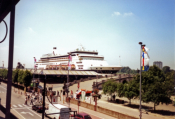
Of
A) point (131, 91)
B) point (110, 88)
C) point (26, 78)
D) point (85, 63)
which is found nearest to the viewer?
point (131, 91)

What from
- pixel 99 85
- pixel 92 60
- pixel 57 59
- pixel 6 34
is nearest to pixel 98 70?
pixel 92 60

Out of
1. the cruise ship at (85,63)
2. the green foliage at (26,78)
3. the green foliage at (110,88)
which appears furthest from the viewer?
the cruise ship at (85,63)

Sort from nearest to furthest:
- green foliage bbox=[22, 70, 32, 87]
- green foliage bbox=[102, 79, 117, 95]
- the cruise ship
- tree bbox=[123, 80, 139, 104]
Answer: tree bbox=[123, 80, 139, 104]
green foliage bbox=[102, 79, 117, 95]
green foliage bbox=[22, 70, 32, 87]
the cruise ship

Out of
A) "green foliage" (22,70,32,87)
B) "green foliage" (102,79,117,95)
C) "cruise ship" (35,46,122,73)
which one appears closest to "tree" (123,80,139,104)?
"green foliage" (102,79,117,95)

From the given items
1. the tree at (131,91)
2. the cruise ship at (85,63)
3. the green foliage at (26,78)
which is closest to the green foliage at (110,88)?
the tree at (131,91)

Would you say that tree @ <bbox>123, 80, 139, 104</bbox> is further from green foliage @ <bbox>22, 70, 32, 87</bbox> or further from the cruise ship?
the cruise ship

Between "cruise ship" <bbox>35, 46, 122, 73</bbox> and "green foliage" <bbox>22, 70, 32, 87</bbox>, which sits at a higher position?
"cruise ship" <bbox>35, 46, 122, 73</bbox>

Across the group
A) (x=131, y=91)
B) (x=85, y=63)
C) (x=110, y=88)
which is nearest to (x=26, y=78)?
(x=110, y=88)

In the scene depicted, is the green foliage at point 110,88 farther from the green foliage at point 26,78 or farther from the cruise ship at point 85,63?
the cruise ship at point 85,63

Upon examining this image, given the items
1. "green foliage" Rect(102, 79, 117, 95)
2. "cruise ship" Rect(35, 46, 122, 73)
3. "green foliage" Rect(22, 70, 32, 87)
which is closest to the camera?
"green foliage" Rect(102, 79, 117, 95)

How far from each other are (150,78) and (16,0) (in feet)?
80.9

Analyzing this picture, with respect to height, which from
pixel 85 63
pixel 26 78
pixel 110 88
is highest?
pixel 85 63

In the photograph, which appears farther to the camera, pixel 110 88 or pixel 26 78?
pixel 26 78

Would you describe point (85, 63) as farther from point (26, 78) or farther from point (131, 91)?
point (131, 91)
